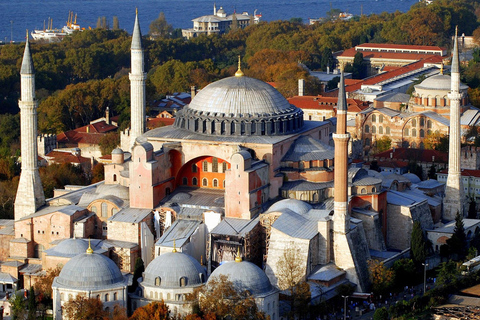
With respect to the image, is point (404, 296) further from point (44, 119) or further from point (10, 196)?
point (44, 119)

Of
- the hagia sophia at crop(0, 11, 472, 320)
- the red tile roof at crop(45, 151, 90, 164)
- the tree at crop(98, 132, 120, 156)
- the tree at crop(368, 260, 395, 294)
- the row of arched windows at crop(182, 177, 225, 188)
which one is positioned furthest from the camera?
the tree at crop(98, 132, 120, 156)

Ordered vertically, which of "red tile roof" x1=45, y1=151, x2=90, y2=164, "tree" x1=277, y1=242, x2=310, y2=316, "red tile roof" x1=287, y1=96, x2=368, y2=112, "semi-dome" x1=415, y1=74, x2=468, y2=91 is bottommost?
"tree" x1=277, y1=242, x2=310, y2=316

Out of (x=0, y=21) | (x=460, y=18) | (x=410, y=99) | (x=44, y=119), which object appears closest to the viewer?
(x=410, y=99)

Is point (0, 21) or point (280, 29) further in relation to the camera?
point (0, 21)

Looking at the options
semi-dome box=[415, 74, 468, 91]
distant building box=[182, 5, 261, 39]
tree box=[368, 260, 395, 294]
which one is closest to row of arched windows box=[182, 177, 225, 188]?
tree box=[368, 260, 395, 294]

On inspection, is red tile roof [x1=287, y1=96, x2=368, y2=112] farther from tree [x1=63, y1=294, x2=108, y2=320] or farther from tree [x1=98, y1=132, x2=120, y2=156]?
tree [x1=63, y1=294, x2=108, y2=320]

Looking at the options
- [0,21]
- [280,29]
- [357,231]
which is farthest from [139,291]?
[0,21]

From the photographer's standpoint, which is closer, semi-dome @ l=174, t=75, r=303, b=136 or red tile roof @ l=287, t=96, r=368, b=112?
semi-dome @ l=174, t=75, r=303, b=136
